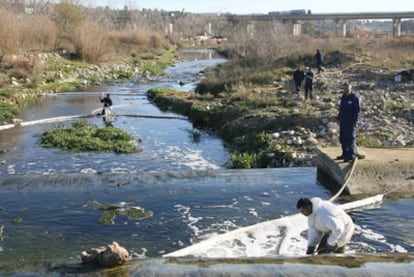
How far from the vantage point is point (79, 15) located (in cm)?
6425

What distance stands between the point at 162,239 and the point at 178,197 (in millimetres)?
2495

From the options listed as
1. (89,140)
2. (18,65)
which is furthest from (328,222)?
(18,65)

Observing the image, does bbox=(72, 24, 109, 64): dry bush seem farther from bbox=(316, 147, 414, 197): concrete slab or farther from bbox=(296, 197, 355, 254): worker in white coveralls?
bbox=(296, 197, 355, 254): worker in white coveralls

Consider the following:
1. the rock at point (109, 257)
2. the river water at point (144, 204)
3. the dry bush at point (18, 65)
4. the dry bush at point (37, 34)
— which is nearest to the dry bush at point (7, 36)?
the dry bush at point (18, 65)

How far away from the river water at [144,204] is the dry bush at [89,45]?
3335cm

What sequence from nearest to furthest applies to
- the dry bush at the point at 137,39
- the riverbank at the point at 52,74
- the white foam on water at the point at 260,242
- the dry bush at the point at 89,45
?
the white foam on water at the point at 260,242 → the riverbank at the point at 52,74 → the dry bush at the point at 89,45 → the dry bush at the point at 137,39

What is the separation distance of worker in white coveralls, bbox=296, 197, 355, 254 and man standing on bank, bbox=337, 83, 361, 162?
510 centimetres

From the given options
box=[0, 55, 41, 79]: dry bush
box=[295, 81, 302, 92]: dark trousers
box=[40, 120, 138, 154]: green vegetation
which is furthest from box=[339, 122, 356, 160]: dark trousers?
box=[0, 55, 41, 79]: dry bush

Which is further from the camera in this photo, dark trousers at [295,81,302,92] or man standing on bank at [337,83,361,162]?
dark trousers at [295,81,302,92]

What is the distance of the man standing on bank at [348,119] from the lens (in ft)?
41.5

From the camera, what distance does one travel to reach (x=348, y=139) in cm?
1305

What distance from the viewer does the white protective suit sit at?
777cm

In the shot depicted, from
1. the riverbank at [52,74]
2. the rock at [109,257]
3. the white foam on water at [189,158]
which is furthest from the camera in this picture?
the riverbank at [52,74]

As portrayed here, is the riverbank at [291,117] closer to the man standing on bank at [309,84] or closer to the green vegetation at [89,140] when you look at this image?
the man standing on bank at [309,84]
